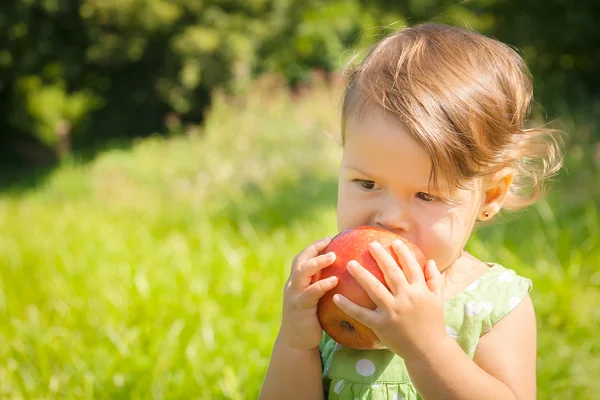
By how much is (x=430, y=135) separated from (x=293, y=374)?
27.0 inches

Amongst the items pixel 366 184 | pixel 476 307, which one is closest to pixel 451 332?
pixel 476 307

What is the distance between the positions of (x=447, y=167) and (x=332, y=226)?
286 centimetres

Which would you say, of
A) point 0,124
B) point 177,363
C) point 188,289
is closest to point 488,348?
point 177,363

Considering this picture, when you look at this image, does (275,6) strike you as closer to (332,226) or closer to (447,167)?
(332,226)

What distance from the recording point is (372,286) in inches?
53.4

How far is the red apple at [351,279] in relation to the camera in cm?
141

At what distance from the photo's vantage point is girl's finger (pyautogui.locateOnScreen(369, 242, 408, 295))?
4.47 ft

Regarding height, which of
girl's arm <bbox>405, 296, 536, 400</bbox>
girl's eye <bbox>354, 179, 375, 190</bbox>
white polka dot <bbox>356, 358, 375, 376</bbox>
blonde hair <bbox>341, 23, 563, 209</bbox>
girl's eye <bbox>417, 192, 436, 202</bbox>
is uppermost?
blonde hair <bbox>341, 23, 563, 209</bbox>

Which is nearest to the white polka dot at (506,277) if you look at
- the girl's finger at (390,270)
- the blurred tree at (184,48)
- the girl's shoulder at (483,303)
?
the girl's shoulder at (483,303)

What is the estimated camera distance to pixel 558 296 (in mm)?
3340

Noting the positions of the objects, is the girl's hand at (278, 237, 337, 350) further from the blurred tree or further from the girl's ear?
the blurred tree

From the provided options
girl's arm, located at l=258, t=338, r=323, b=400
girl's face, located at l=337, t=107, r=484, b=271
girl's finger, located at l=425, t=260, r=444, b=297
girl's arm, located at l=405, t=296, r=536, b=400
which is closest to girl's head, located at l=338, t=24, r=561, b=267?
girl's face, located at l=337, t=107, r=484, b=271

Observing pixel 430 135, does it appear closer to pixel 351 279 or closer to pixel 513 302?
pixel 351 279

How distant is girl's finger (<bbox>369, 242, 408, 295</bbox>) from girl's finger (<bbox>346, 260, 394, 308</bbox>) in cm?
2
